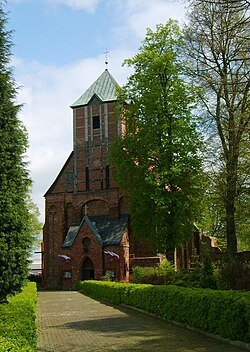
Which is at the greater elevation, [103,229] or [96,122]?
[96,122]

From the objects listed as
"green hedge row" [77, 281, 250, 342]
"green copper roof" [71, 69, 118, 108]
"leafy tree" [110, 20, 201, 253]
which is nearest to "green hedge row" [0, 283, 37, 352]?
"green hedge row" [77, 281, 250, 342]

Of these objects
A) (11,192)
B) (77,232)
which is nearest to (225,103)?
(11,192)

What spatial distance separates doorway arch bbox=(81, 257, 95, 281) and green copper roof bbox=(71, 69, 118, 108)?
50.6ft

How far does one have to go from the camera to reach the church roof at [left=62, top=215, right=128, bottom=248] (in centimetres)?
4288

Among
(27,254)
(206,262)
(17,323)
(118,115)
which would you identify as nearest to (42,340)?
(27,254)

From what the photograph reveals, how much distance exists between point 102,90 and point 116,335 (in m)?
37.4

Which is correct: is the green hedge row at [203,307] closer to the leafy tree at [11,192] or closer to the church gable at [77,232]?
the leafy tree at [11,192]

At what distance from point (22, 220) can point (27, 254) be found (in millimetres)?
1148

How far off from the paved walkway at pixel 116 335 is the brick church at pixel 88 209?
22492mm

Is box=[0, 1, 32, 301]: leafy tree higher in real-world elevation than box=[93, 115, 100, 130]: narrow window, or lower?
lower

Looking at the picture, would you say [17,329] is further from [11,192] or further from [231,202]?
[231,202]

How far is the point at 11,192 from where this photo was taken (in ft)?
51.2

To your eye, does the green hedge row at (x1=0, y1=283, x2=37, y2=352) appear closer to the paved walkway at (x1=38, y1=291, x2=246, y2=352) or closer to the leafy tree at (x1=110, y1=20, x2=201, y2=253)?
the paved walkway at (x1=38, y1=291, x2=246, y2=352)

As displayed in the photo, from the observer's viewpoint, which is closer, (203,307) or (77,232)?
(203,307)
